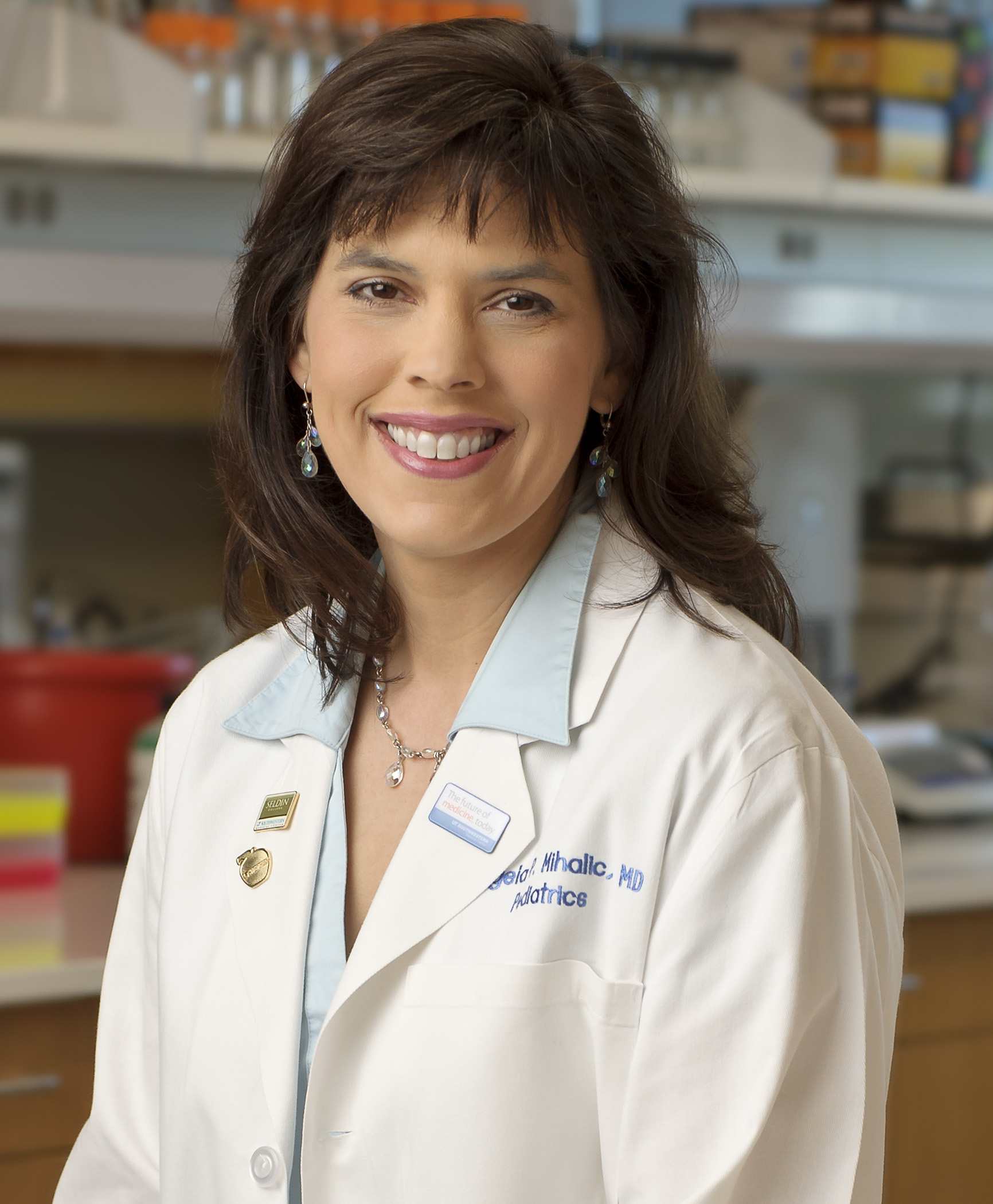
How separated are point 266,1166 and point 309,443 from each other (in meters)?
0.60

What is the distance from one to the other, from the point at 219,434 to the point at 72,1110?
92cm

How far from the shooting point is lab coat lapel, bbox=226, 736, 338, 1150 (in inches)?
38.6

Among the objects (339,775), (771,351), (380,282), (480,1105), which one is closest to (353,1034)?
(480,1105)

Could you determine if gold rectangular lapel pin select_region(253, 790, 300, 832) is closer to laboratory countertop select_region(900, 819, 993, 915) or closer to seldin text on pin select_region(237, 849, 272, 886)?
seldin text on pin select_region(237, 849, 272, 886)

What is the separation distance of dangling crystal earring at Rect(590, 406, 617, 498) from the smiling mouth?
130 millimetres

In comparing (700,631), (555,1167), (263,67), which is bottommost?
(555,1167)

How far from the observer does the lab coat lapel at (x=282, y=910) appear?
0.98 meters

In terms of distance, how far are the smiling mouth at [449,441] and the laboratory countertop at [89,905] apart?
3.00 ft

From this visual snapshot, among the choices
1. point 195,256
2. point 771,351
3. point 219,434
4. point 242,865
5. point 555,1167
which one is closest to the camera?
point 555,1167

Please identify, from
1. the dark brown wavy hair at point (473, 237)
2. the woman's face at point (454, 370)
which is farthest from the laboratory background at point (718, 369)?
the woman's face at point (454, 370)

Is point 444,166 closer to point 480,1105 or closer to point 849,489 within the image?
point 480,1105

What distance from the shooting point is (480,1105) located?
2.89 feet

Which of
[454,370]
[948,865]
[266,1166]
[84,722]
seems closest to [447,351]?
[454,370]

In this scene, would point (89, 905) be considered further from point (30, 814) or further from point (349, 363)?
point (349, 363)
